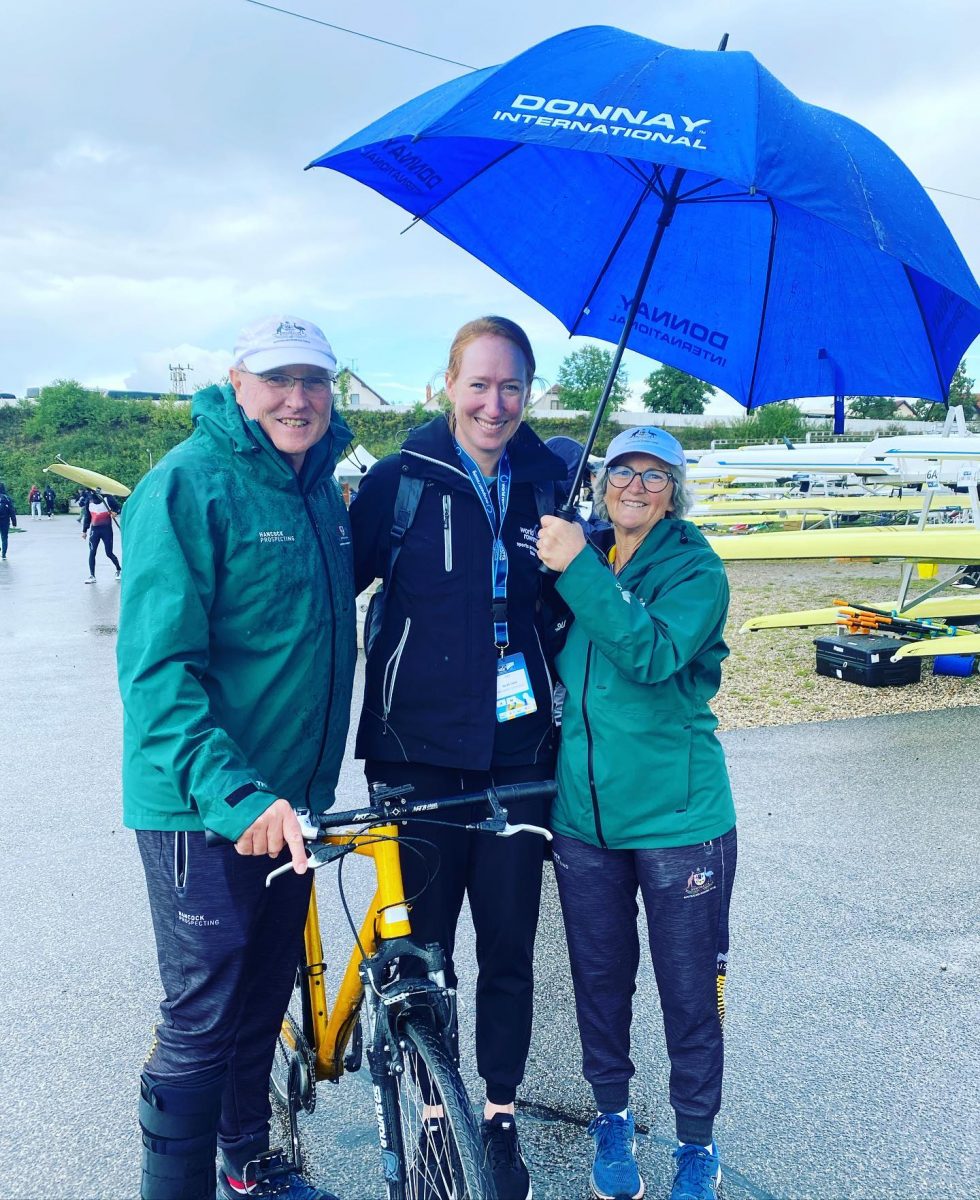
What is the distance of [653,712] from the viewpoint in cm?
240

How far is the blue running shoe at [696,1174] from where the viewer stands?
240cm

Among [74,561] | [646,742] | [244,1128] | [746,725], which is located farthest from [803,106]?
[74,561]

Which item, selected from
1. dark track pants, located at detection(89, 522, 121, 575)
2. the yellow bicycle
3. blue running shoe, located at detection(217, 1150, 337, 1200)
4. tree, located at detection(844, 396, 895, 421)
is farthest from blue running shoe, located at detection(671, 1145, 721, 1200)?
tree, located at detection(844, 396, 895, 421)

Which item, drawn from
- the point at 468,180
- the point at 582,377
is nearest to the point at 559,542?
the point at 468,180

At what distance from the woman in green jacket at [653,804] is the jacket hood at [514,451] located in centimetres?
17

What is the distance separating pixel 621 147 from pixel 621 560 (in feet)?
3.44

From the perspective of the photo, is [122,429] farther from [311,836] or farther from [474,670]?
[311,836]

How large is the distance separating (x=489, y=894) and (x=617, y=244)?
2091mm

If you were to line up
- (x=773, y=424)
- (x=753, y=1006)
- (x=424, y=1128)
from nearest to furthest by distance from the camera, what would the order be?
(x=424, y=1128) → (x=753, y=1006) → (x=773, y=424)

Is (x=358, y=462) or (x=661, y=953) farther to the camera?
(x=358, y=462)

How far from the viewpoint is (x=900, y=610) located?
9672 millimetres

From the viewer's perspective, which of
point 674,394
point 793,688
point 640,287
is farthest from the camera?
point 674,394

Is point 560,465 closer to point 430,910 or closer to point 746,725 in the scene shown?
point 430,910

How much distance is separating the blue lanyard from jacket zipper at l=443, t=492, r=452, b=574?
0.08 m
